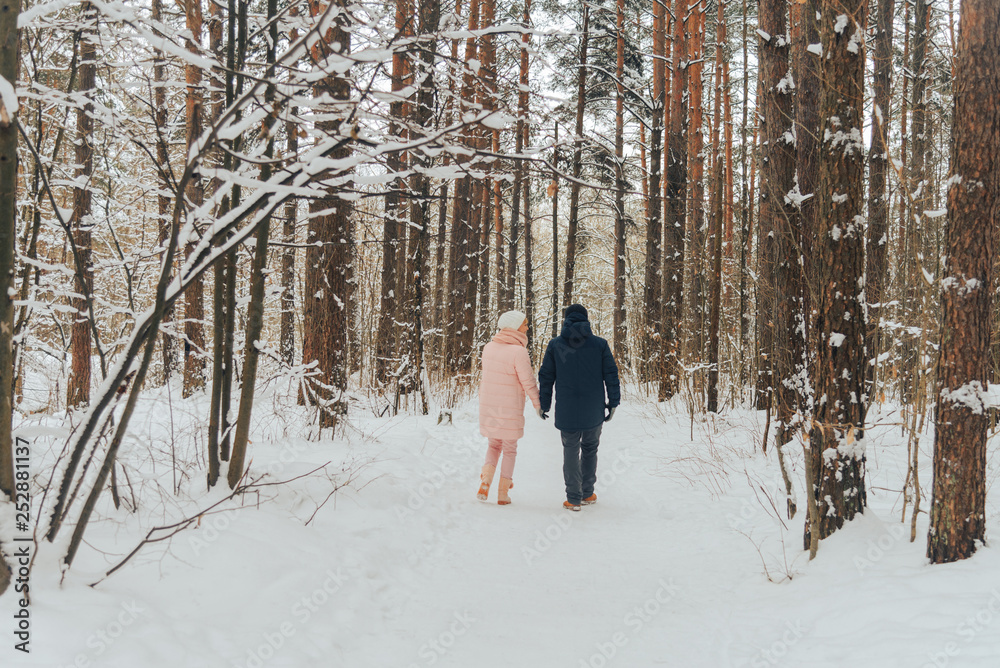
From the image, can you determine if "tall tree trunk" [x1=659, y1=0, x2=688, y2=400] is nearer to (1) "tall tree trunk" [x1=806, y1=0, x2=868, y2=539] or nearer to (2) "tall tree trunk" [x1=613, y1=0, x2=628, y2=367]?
(2) "tall tree trunk" [x1=613, y1=0, x2=628, y2=367]

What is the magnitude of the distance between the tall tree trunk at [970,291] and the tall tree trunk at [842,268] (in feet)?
2.01

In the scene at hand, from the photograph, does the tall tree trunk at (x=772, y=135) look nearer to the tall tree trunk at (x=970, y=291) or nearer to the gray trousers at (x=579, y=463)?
the gray trousers at (x=579, y=463)

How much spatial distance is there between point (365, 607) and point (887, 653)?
2598 mm

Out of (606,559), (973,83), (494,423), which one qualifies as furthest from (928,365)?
(494,423)

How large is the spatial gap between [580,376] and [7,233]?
4.64m

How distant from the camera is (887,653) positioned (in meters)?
Answer: 2.64

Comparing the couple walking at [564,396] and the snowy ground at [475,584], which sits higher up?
the couple walking at [564,396]

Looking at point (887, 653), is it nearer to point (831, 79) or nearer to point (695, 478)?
point (831, 79)

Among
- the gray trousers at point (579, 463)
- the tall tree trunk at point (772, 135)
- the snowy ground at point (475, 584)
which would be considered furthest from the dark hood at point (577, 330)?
the tall tree trunk at point (772, 135)

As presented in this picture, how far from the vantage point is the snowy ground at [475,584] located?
8.67 feet

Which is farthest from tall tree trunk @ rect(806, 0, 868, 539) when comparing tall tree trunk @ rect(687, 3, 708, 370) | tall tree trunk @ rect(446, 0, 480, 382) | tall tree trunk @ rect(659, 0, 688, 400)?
tall tree trunk @ rect(446, 0, 480, 382)

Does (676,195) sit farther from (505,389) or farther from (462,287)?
(505,389)

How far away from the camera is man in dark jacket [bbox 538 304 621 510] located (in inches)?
235

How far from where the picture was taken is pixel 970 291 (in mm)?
3311
